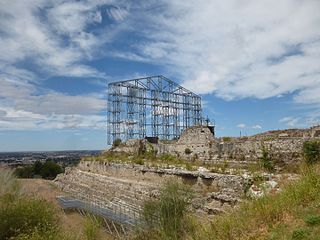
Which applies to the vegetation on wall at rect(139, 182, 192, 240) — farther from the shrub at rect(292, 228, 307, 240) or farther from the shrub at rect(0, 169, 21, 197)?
the shrub at rect(0, 169, 21, 197)

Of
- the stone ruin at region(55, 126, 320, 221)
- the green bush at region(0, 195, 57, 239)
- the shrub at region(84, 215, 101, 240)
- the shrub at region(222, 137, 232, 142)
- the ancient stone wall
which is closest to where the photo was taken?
the shrub at region(84, 215, 101, 240)

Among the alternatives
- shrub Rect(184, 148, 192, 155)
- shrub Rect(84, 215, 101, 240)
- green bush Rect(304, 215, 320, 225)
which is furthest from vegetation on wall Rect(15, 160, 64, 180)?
green bush Rect(304, 215, 320, 225)

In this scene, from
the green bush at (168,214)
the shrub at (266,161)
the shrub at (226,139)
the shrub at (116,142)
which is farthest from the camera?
the shrub at (116,142)

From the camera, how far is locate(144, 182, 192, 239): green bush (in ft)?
22.2

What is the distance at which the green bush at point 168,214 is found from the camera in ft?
22.2

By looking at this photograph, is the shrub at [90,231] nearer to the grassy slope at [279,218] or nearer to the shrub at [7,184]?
the grassy slope at [279,218]

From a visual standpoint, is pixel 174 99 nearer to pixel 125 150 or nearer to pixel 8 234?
pixel 125 150

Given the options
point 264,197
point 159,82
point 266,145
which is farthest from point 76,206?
point 159,82

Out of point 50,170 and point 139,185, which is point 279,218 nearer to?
point 139,185

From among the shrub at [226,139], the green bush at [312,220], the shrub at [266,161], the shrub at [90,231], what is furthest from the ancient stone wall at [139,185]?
the green bush at [312,220]

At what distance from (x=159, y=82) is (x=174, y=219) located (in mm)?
28276

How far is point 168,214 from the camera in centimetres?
746

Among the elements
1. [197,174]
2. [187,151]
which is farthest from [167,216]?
[187,151]

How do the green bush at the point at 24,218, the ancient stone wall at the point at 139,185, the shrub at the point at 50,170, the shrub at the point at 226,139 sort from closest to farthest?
the green bush at the point at 24,218
the ancient stone wall at the point at 139,185
the shrub at the point at 226,139
the shrub at the point at 50,170
